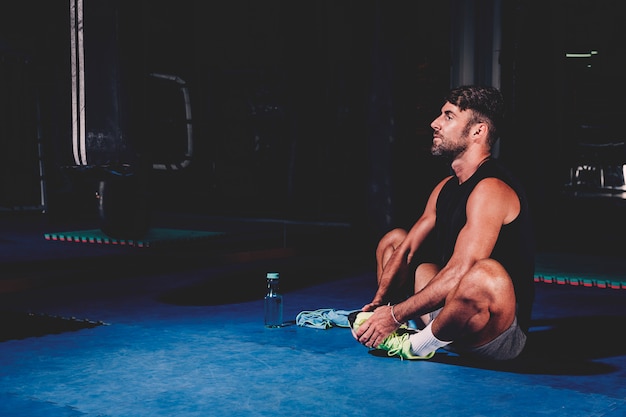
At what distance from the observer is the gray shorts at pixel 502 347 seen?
3895 millimetres

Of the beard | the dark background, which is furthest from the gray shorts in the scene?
the dark background

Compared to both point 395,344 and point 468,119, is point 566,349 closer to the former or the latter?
point 395,344

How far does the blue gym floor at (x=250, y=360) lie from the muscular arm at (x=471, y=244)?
0.91 ft

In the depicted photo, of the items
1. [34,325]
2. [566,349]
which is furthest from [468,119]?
[34,325]

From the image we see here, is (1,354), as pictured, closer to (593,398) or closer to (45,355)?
(45,355)

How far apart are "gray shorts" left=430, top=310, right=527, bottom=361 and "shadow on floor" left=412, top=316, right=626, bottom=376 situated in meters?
0.05

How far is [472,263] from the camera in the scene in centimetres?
372

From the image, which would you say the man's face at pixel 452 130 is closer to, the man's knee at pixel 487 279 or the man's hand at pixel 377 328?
the man's knee at pixel 487 279

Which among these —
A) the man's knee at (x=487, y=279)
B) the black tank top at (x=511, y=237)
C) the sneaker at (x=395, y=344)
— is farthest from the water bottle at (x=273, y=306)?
the man's knee at (x=487, y=279)

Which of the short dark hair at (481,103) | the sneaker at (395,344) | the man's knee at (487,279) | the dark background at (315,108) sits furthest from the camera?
the dark background at (315,108)

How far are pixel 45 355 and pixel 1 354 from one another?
0.71 ft

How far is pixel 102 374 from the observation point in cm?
387

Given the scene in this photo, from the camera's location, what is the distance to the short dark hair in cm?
392

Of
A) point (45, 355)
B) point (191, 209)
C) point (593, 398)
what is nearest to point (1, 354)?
point (45, 355)
